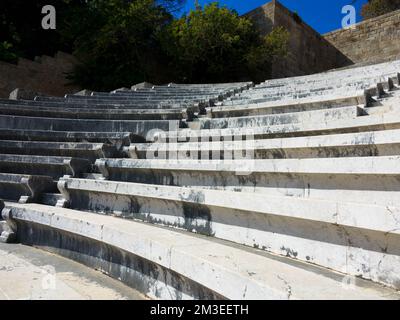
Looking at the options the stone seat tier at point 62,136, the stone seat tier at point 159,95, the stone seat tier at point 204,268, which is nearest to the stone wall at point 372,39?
the stone seat tier at point 159,95

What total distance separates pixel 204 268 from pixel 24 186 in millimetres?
2962

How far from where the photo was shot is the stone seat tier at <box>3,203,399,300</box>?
1443 millimetres

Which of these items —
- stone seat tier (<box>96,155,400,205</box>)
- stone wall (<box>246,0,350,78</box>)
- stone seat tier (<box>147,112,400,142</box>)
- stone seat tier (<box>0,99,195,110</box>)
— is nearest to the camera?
stone seat tier (<box>96,155,400,205</box>)

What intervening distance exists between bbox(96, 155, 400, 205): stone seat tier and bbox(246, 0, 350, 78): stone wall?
41.8 feet

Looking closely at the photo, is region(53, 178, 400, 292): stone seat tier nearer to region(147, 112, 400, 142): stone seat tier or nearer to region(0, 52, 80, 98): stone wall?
A: region(147, 112, 400, 142): stone seat tier

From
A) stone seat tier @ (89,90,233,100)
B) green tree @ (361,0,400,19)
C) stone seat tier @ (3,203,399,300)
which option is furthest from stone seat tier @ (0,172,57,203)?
green tree @ (361,0,400,19)

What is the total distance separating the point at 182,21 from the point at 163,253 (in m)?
13.6

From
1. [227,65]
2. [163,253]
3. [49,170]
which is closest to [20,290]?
[163,253]

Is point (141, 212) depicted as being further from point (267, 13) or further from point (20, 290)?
point (267, 13)

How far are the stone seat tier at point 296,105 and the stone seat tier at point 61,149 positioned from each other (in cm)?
181

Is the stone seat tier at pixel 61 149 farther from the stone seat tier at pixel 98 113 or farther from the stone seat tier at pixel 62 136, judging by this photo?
the stone seat tier at pixel 98 113

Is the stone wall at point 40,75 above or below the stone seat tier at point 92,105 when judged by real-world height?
above

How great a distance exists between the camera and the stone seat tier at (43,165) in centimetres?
432

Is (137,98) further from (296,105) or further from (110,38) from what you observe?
(110,38)
